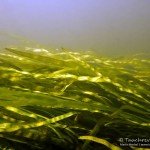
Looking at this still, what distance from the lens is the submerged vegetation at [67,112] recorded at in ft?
1.98

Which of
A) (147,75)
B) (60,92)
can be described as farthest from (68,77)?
(147,75)

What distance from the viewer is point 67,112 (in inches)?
26.1

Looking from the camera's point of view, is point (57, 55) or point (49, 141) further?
point (57, 55)

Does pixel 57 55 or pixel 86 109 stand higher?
pixel 57 55

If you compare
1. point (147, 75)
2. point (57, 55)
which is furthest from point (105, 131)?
point (57, 55)

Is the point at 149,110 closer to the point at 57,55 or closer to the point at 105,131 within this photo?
the point at 105,131

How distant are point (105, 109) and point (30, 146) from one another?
0.68 ft

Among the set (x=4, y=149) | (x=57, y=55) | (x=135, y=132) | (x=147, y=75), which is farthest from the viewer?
(x=57, y=55)

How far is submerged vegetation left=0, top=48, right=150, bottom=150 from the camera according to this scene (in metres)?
0.60

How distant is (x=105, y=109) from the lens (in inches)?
26.4

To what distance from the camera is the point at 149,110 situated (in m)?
0.76

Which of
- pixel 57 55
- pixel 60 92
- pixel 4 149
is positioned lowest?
pixel 4 149

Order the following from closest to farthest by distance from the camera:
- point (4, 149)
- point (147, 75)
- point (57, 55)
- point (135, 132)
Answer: point (4, 149)
point (135, 132)
point (147, 75)
point (57, 55)

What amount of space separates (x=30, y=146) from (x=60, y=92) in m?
0.19
